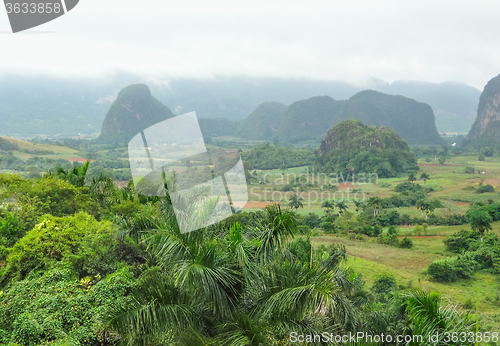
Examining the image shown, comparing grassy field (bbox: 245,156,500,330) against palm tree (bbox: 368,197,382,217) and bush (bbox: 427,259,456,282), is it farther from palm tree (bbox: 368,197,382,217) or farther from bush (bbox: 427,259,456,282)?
palm tree (bbox: 368,197,382,217)

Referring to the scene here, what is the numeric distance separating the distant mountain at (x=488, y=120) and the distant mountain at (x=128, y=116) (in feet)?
326

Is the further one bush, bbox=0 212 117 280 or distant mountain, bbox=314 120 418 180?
distant mountain, bbox=314 120 418 180

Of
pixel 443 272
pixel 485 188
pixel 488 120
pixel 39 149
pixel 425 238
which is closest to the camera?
pixel 443 272

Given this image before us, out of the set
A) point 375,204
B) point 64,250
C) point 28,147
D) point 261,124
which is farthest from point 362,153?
point 261,124

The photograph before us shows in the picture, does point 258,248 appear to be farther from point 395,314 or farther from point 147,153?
point 395,314

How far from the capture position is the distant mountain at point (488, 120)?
349ft

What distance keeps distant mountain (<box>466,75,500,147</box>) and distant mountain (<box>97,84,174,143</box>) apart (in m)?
99.2

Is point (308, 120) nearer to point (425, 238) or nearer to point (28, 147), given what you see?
point (28, 147)

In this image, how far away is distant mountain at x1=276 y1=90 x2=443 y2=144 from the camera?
148500 millimetres

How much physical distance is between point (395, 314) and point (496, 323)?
9.98 metres

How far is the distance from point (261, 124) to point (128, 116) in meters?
73.0

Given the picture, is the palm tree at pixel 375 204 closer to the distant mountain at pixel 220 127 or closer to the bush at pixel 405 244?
the bush at pixel 405 244

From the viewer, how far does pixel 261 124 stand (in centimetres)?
16875

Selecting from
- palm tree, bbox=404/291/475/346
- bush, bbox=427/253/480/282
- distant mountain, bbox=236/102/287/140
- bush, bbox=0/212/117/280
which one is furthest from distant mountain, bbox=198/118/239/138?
palm tree, bbox=404/291/475/346
